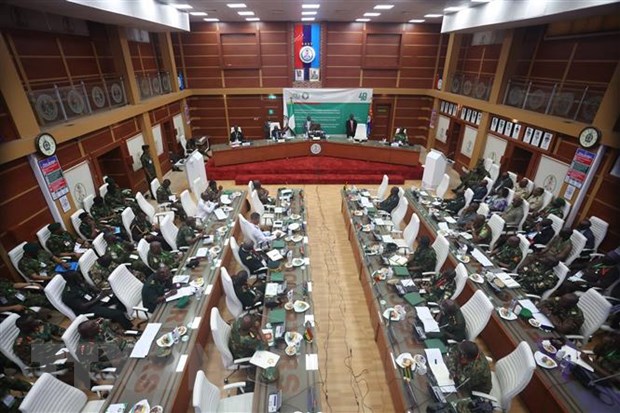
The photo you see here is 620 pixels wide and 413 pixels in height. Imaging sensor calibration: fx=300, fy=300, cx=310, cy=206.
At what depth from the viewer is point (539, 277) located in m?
5.18

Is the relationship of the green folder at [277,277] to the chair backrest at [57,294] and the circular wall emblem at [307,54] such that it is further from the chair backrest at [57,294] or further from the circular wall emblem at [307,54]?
the circular wall emblem at [307,54]

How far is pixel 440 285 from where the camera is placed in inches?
198

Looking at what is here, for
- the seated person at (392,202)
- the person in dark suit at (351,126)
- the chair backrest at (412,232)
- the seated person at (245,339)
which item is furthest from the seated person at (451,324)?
the person in dark suit at (351,126)

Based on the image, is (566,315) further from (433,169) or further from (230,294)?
(433,169)

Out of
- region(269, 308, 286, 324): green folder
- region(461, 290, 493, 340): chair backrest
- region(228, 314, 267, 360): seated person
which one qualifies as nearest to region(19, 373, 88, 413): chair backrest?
region(228, 314, 267, 360): seated person

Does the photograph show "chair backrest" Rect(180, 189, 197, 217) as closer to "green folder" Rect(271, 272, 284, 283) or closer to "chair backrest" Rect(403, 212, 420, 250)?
"green folder" Rect(271, 272, 284, 283)

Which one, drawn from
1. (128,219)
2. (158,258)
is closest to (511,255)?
(158,258)

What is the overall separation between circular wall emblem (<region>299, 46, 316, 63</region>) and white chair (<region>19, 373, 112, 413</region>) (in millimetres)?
14417

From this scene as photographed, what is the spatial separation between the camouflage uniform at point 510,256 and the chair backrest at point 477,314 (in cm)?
198

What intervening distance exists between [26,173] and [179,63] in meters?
10.3

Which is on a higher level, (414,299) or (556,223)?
(556,223)

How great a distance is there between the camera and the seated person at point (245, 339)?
3898mm

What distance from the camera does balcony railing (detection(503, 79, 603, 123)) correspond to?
7.43 metres

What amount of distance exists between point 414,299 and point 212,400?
3144 mm
